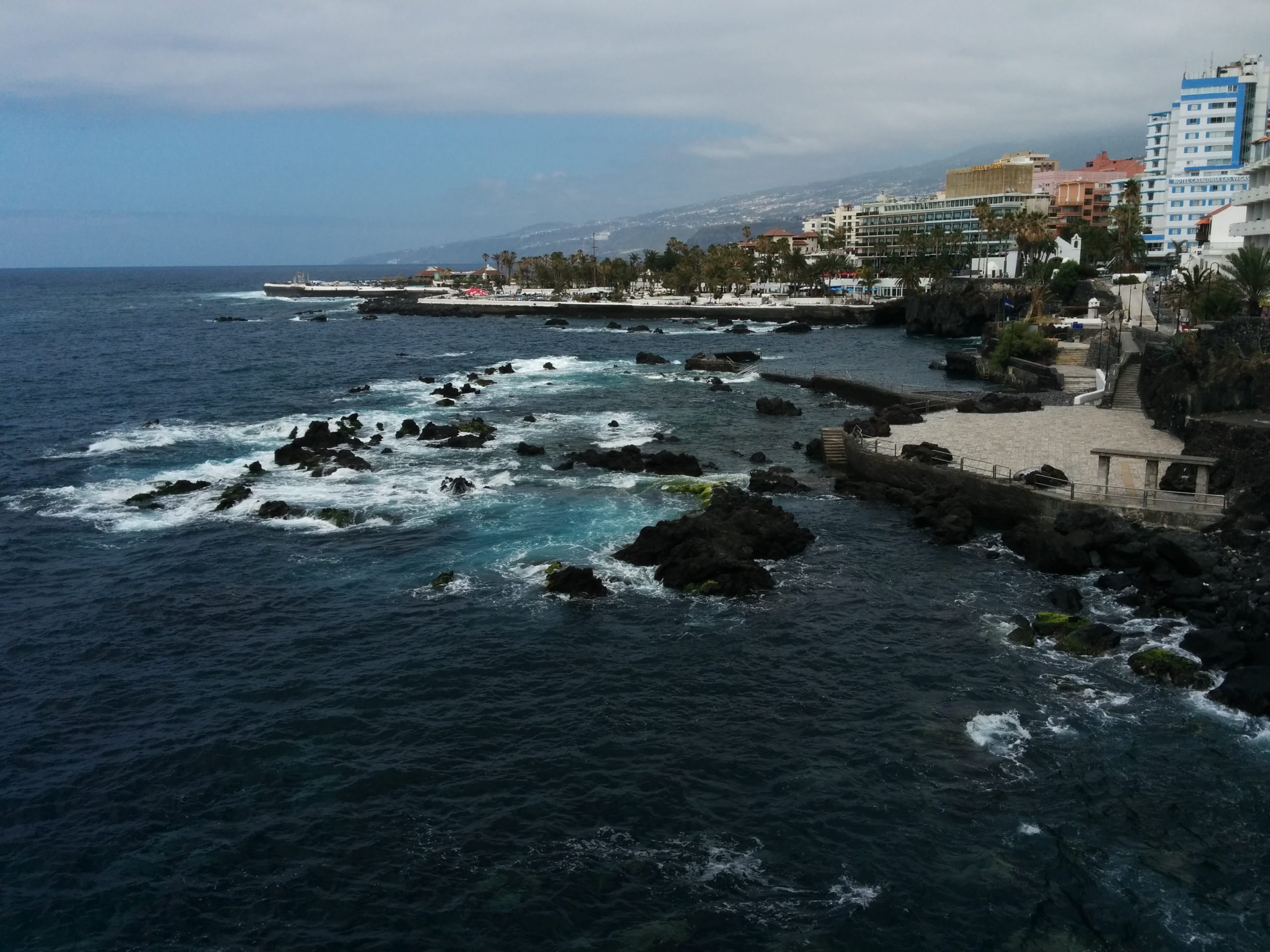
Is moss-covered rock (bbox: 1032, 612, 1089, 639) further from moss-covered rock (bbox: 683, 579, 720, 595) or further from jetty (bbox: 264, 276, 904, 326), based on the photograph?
jetty (bbox: 264, 276, 904, 326)

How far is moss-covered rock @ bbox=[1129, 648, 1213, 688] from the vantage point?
2831cm

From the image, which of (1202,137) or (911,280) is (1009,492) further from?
(1202,137)

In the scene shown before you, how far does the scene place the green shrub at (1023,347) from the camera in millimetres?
79562

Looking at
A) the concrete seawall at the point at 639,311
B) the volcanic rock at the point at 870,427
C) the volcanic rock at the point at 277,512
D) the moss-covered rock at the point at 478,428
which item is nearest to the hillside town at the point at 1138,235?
the concrete seawall at the point at 639,311

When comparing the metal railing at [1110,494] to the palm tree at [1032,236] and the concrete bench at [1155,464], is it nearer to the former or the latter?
the concrete bench at [1155,464]

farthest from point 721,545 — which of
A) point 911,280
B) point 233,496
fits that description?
point 911,280

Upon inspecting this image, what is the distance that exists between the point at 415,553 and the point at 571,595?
8.58 metres

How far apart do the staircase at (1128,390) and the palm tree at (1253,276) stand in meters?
6.38

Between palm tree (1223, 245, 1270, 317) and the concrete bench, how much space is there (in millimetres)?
19004

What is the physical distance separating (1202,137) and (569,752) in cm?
16479

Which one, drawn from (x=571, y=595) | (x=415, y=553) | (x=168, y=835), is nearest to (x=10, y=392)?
(x=415, y=553)

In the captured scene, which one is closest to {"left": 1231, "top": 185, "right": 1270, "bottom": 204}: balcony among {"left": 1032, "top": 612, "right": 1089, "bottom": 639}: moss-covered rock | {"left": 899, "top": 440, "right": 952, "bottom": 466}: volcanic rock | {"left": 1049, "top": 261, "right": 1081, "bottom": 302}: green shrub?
{"left": 1049, "top": 261, "right": 1081, "bottom": 302}: green shrub

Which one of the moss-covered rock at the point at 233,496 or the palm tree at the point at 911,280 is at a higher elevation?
the palm tree at the point at 911,280

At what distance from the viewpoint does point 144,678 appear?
30.7 metres
